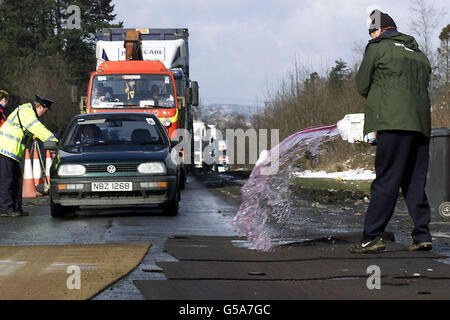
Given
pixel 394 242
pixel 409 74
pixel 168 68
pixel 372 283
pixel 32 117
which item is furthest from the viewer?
pixel 168 68

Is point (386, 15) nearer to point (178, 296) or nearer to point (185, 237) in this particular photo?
point (185, 237)

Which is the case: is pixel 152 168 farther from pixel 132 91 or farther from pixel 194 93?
pixel 194 93

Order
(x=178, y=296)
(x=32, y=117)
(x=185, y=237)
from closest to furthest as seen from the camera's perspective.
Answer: (x=178, y=296) → (x=185, y=237) → (x=32, y=117)

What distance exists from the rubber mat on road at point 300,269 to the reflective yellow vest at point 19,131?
6146 mm

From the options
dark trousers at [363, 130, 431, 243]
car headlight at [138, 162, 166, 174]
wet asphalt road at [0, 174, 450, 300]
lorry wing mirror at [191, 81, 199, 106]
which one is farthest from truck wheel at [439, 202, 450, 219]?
lorry wing mirror at [191, 81, 199, 106]

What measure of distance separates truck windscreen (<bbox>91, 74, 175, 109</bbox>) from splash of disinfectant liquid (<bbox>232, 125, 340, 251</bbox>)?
11131 millimetres

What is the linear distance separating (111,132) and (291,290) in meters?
8.01

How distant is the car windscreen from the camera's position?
13008 mm

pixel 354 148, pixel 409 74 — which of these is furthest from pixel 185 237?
pixel 354 148

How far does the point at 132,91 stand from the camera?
19.4m

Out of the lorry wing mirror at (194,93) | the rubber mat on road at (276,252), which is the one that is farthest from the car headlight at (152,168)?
the lorry wing mirror at (194,93)

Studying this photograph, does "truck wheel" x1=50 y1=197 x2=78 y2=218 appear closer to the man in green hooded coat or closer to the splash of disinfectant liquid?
the splash of disinfectant liquid
